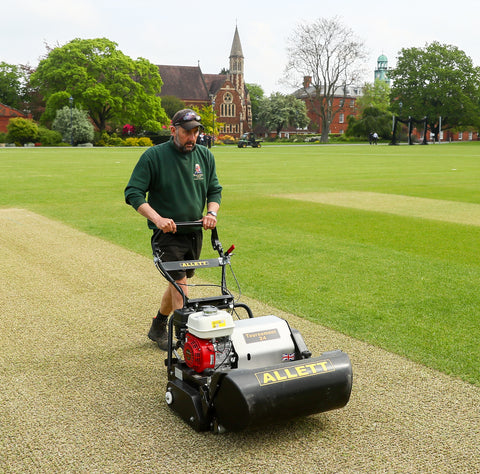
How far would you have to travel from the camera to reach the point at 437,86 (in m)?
93.1

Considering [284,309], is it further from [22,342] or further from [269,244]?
[269,244]

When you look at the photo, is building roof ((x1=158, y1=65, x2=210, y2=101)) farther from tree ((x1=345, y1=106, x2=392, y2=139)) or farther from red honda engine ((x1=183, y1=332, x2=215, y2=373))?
red honda engine ((x1=183, y1=332, x2=215, y2=373))

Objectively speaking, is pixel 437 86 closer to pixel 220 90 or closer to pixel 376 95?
pixel 376 95

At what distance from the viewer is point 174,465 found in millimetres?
3246

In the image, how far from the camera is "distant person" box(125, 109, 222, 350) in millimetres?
4387

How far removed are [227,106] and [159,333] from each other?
121171 millimetres

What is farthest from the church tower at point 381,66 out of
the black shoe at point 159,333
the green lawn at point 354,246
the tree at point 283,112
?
the black shoe at point 159,333

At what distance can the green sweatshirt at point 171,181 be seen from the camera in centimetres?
448

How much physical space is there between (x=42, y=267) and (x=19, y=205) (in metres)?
7.11

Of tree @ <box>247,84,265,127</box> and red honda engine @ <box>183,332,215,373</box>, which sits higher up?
tree @ <box>247,84,265,127</box>

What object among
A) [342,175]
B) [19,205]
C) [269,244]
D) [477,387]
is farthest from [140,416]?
[342,175]

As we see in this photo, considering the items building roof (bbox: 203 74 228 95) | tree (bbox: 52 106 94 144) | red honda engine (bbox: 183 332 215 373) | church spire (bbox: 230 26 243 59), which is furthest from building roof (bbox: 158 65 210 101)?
red honda engine (bbox: 183 332 215 373)

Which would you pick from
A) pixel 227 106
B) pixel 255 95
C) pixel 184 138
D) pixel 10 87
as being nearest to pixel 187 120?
pixel 184 138

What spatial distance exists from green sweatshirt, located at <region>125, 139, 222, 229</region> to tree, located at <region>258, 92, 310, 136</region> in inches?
4298
